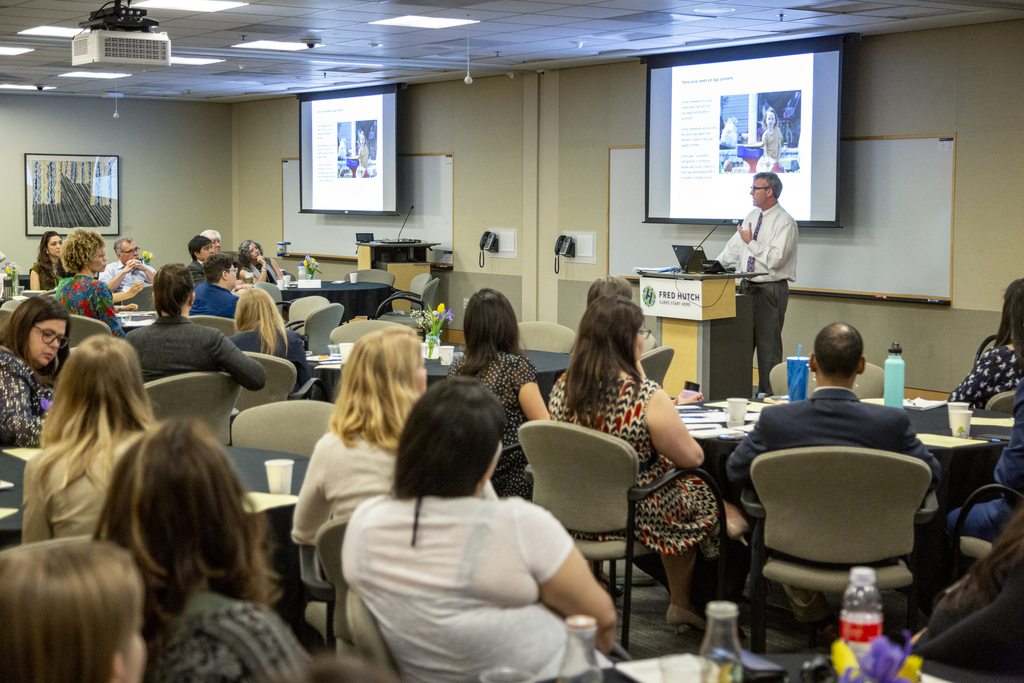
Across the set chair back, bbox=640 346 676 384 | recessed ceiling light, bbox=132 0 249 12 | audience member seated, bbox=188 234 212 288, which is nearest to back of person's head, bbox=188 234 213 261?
audience member seated, bbox=188 234 212 288

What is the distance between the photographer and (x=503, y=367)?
14.5 feet

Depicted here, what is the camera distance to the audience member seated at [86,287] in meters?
6.70

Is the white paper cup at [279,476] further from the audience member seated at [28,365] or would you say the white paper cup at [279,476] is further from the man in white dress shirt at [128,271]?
the man in white dress shirt at [128,271]

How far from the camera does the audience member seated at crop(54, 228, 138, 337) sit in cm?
670

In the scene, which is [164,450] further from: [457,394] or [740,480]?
[740,480]

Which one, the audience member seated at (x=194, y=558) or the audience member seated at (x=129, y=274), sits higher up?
the audience member seated at (x=129, y=274)

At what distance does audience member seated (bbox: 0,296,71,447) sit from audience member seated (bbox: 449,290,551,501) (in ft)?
5.00

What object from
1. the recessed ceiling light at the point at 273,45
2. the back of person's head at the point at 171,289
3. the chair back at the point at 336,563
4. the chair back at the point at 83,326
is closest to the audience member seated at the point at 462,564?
the chair back at the point at 336,563

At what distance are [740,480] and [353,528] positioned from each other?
195 cm

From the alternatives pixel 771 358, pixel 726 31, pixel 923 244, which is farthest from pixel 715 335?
pixel 726 31

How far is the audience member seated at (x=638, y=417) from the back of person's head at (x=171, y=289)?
1.91 m

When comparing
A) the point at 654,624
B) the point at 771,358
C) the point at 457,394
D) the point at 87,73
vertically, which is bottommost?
the point at 654,624

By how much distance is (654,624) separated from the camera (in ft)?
14.2

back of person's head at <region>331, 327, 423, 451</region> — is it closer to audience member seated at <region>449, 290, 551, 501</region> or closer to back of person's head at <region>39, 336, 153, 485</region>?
back of person's head at <region>39, 336, 153, 485</region>
